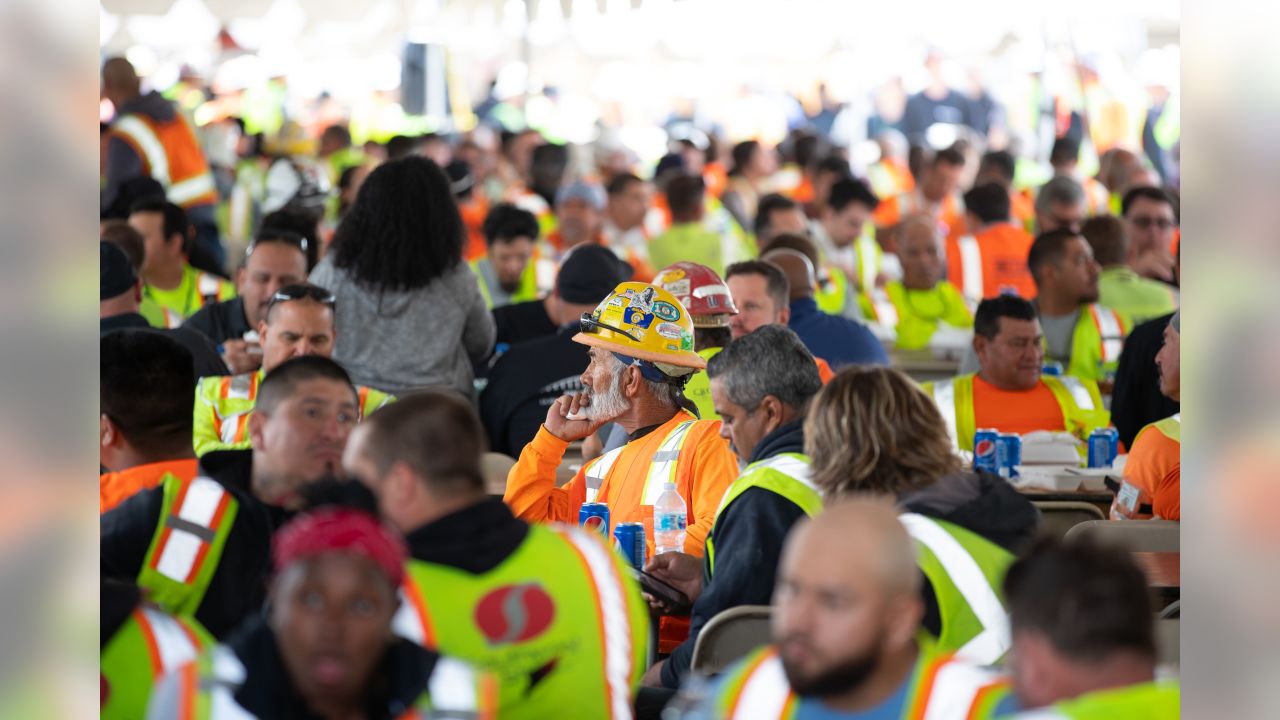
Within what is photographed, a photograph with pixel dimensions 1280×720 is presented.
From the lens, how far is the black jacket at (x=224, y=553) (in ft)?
9.32

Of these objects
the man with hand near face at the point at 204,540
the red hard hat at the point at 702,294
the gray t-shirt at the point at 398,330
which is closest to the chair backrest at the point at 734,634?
the man with hand near face at the point at 204,540

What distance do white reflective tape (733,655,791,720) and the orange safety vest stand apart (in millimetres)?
7182

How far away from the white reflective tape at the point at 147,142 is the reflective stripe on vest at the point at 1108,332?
462 cm

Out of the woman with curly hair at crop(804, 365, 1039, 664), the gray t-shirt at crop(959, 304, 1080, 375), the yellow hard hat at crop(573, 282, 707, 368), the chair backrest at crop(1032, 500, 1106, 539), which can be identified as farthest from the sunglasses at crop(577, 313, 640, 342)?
the gray t-shirt at crop(959, 304, 1080, 375)

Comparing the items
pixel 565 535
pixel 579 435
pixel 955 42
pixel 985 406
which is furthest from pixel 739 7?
pixel 565 535

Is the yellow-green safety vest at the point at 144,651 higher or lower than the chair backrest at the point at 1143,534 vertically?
higher

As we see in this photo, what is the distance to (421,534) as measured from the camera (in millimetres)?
2482

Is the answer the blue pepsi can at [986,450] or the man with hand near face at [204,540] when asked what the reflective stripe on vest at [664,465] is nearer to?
the man with hand near face at [204,540]

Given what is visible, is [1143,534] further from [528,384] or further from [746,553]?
[528,384]

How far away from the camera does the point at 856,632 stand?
2107 mm

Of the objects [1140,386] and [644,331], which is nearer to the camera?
[644,331]

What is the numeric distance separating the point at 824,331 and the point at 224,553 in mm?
3868

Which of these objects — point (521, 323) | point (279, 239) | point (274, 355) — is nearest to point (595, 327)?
point (274, 355)

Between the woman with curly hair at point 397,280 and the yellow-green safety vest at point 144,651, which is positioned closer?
the yellow-green safety vest at point 144,651
